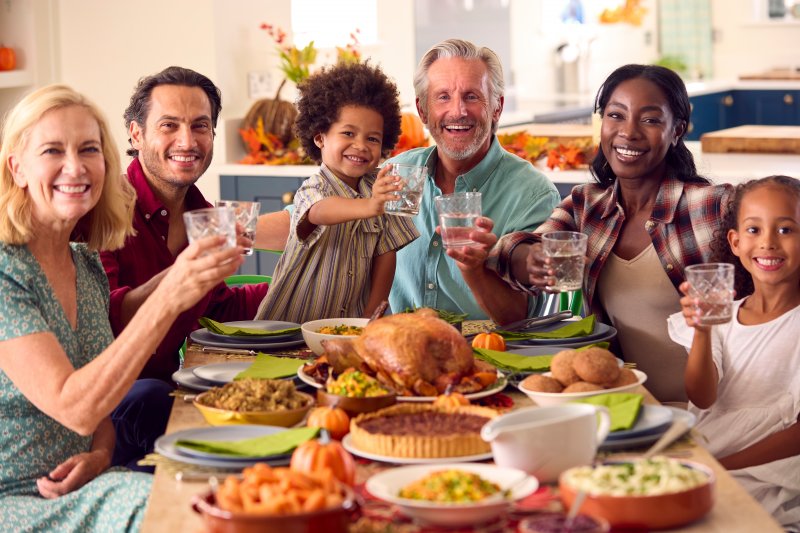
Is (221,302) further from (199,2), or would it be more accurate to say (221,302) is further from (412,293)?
(199,2)

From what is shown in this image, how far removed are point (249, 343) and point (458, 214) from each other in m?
0.58

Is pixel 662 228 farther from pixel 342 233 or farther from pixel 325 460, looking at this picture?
pixel 325 460

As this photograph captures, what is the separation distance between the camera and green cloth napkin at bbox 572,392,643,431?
1.84 meters

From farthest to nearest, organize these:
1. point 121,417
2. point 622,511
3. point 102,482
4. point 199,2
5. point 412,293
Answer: point 199,2 < point 412,293 < point 121,417 < point 102,482 < point 622,511

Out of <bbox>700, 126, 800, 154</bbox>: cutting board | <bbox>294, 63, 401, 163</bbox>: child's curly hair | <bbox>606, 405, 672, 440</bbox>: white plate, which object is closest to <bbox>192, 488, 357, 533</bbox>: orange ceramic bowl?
<bbox>606, 405, 672, 440</bbox>: white plate

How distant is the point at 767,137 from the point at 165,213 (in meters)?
3.16

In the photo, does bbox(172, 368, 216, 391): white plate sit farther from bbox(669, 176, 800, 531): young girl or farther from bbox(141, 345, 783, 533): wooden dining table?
bbox(669, 176, 800, 531): young girl

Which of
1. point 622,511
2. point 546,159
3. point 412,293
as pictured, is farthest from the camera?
point 546,159

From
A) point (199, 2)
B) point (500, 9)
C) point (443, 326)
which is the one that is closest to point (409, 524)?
point (443, 326)

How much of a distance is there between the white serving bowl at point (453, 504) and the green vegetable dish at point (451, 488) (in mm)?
20

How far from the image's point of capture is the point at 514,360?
7.77 feet

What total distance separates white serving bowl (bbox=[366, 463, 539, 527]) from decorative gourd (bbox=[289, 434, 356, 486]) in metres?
0.04

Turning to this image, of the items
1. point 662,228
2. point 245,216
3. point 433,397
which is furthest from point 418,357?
point 662,228

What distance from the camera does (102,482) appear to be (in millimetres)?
2123
